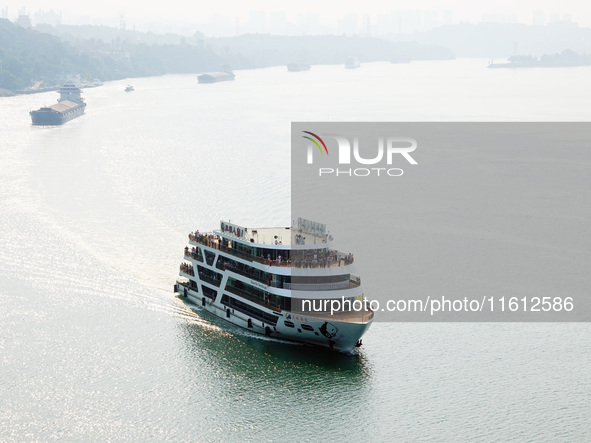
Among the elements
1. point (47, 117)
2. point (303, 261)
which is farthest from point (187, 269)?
point (47, 117)

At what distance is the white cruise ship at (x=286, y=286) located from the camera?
4809 cm

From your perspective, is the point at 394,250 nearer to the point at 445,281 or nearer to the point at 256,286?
the point at 445,281

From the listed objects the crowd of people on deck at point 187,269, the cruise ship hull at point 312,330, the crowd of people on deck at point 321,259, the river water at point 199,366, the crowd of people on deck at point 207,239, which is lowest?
the river water at point 199,366

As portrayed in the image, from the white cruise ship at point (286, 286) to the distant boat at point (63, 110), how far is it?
356 ft

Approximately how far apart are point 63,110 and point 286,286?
122113 mm

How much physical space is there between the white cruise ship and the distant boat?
108614 mm

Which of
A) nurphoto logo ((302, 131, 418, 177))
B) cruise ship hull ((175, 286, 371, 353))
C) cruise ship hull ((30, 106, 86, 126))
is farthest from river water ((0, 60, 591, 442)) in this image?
cruise ship hull ((30, 106, 86, 126))

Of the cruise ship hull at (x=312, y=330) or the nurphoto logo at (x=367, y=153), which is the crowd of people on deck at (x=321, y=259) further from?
the nurphoto logo at (x=367, y=153)

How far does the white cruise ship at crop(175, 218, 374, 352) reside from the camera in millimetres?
48094

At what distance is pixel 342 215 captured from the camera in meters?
80.6

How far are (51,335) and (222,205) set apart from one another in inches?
1432

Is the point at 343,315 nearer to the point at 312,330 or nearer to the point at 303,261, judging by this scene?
the point at 312,330

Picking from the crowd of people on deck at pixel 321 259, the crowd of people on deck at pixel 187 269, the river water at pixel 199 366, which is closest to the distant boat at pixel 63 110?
the river water at pixel 199 366

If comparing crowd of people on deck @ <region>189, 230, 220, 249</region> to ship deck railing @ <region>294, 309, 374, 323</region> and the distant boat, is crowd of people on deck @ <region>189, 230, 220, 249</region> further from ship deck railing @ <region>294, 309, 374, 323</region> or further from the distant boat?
the distant boat
